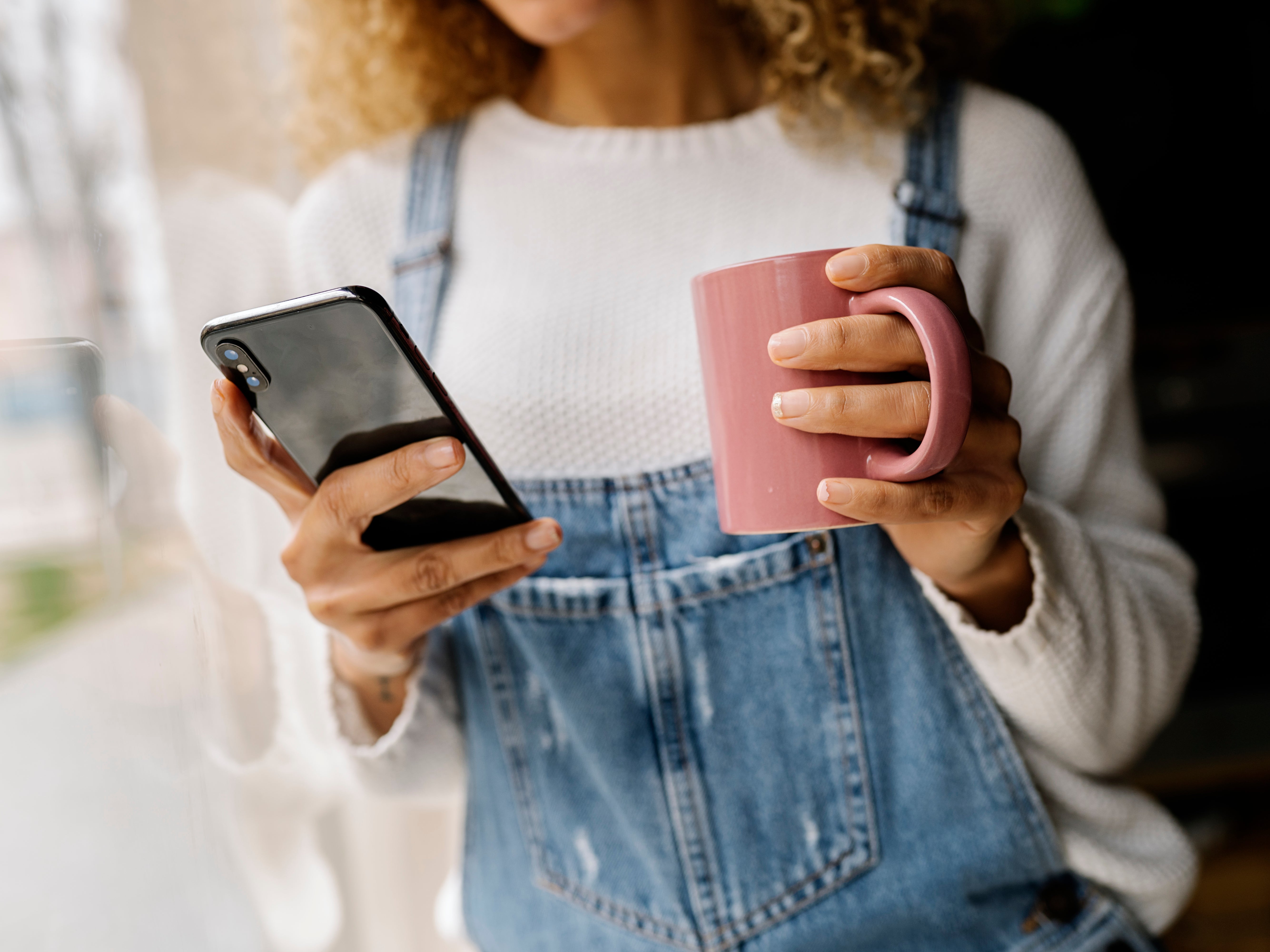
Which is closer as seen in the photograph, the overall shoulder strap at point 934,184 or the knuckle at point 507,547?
the knuckle at point 507,547

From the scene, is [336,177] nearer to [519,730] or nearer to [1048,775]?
[519,730]

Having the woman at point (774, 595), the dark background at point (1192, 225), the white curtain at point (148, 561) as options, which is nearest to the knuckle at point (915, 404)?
the woman at point (774, 595)

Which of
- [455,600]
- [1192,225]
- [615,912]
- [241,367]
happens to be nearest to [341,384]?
[241,367]

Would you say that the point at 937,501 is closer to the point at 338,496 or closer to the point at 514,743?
the point at 338,496

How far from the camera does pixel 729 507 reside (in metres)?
0.39

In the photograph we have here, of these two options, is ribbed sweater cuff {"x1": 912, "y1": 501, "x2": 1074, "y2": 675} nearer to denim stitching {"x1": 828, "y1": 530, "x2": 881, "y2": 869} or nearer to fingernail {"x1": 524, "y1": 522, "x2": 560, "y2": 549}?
denim stitching {"x1": 828, "y1": 530, "x2": 881, "y2": 869}

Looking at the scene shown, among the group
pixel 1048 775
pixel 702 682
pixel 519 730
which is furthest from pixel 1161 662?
pixel 519 730

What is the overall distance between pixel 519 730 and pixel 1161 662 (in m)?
0.41

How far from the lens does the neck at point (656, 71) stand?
0.66m

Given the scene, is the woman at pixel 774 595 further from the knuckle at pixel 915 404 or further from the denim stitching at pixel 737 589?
the knuckle at pixel 915 404

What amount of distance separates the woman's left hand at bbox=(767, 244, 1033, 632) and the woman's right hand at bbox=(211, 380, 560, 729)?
0.14 metres

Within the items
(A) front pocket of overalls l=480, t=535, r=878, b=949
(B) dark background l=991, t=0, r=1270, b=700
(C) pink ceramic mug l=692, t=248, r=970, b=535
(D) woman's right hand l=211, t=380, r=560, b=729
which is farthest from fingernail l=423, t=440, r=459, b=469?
(B) dark background l=991, t=0, r=1270, b=700

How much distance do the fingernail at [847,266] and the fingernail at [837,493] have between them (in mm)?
77

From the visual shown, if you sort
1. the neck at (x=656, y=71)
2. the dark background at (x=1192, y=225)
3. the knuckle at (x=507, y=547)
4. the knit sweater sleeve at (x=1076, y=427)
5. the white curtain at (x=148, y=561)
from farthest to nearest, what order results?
the dark background at (x=1192, y=225) < the neck at (x=656, y=71) < the knit sweater sleeve at (x=1076, y=427) < the knuckle at (x=507, y=547) < the white curtain at (x=148, y=561)
